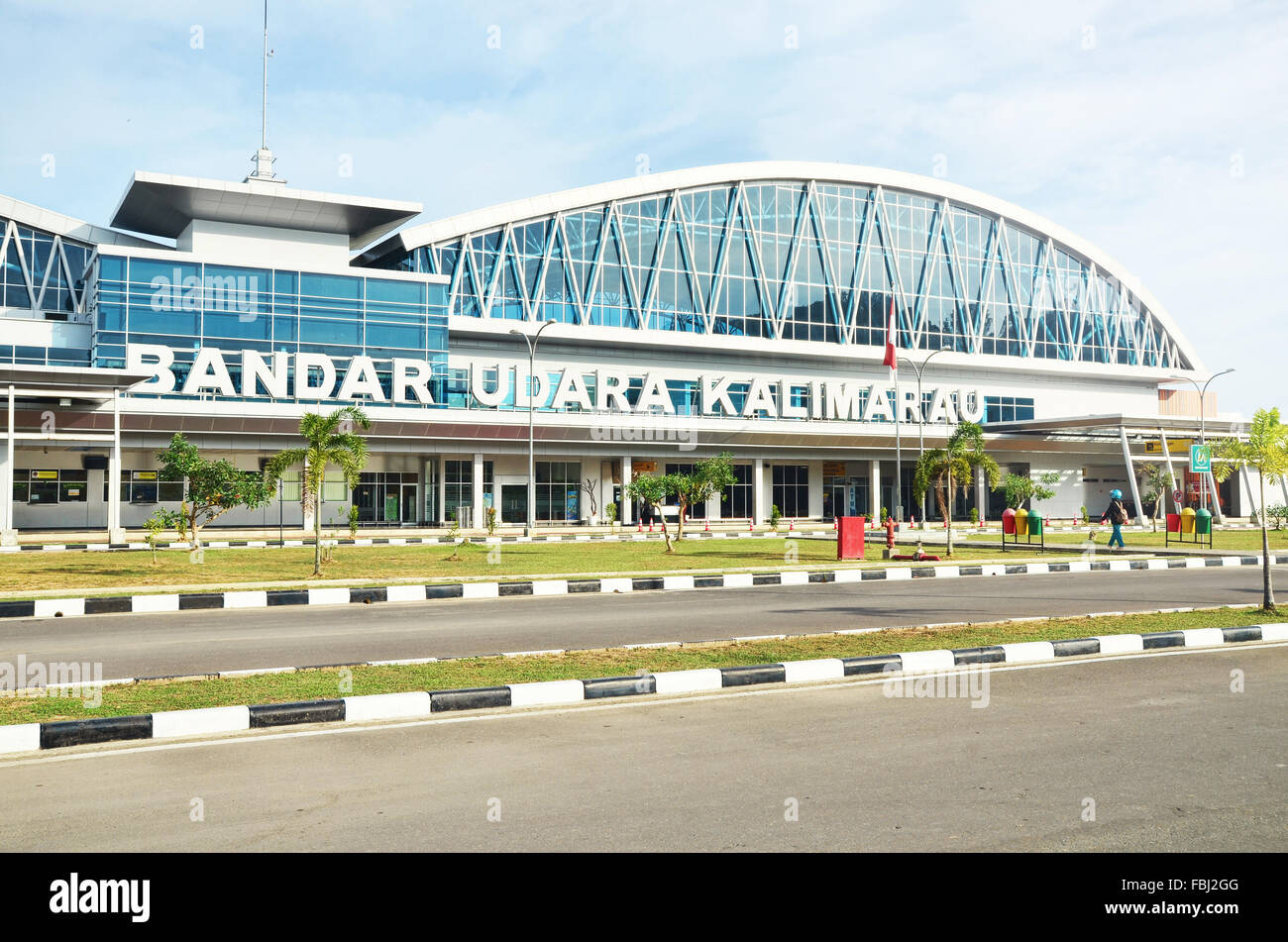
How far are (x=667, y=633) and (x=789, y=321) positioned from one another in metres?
47.6

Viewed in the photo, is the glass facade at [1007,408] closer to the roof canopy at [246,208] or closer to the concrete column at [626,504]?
the concrete column at [626,504]

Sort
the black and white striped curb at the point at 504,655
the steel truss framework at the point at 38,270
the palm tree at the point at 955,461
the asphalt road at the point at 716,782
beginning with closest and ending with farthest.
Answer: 1. the asphalt road at the point at 716,782
2. the black and white striped curb at the point at 504,655
3. the palm tree at the point at 955,461
4. the steel truss framework at the point at 38,270

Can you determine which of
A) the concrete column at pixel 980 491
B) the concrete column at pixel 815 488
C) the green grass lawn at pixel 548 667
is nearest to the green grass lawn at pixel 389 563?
the green grass lawn at pixel 548 667

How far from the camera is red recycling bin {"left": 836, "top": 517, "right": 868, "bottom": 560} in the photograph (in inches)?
997

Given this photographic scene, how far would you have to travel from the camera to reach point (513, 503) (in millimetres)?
48188

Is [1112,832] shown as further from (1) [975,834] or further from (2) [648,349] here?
(2) [648,349]

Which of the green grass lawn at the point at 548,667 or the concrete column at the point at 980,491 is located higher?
the concrete column at the point at 980,491

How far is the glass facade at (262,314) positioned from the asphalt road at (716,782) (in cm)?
3840

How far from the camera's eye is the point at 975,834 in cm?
502

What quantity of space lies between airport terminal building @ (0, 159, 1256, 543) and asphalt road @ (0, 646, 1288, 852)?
28.9 m

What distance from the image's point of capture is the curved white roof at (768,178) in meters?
50.7

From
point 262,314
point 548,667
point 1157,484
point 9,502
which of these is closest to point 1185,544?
point 1157,484

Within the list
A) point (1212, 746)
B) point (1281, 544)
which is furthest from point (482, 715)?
point (1281, 544)

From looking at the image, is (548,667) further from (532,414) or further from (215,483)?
(532,414)
